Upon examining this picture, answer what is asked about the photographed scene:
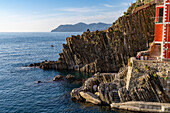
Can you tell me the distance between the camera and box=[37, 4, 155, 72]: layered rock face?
2601 inches

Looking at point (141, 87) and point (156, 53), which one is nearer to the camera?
point (141, 87)

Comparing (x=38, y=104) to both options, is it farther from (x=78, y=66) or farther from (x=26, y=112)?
(x=78, y=66)

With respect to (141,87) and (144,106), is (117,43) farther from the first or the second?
(144,106)

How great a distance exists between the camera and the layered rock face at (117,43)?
66.1 metres

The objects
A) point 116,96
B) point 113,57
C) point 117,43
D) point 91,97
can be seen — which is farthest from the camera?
point 113,57

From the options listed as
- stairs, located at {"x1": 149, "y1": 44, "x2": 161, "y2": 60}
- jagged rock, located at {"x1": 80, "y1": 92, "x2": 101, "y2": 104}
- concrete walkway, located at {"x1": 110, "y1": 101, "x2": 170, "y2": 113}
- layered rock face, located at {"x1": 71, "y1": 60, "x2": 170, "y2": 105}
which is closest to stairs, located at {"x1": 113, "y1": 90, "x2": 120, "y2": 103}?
layered rock face, located at {"x1": 71, "y1": 60, "x2": 170, "y2": 105}

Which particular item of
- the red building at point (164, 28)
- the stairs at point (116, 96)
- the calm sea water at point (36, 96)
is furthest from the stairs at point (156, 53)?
the calm sea water at point (36, 96)

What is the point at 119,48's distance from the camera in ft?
A: 218

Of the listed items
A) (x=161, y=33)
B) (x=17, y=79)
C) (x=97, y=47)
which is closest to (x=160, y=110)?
(x=161, y=33)

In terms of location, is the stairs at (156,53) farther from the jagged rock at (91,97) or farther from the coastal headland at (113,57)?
the jagged rock at (91,97)

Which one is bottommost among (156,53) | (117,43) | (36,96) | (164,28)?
(36,96)

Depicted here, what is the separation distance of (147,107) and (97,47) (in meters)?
41.2

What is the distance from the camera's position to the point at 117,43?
66.6 m

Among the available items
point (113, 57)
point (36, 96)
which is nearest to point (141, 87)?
point (36, 96)
